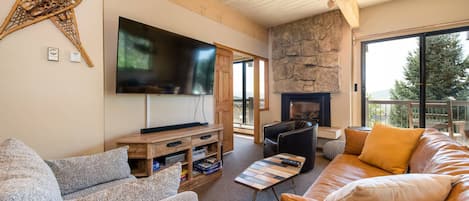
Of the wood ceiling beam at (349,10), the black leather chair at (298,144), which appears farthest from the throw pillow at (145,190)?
the wood ceiling beam at (349,10)

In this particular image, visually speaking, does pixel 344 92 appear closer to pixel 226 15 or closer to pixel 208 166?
pixel 226 15

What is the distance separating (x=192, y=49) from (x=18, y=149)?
2.03 meters

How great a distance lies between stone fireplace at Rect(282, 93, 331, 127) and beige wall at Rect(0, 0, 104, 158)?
3.59 meters

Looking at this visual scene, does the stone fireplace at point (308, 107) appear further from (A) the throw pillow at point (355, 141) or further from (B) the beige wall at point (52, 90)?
(B) the beige wall at point (52, 90)

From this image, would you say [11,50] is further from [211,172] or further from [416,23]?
[416,23]

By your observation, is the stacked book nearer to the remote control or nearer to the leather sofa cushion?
the remote control

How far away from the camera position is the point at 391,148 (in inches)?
72.2

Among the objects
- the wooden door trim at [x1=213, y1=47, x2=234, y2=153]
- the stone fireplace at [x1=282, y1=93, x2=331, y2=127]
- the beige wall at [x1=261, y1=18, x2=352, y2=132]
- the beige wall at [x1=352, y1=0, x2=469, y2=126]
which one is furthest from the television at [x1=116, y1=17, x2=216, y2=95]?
the beige wall at [x1=352, y1=0, x2=469, y2=126]

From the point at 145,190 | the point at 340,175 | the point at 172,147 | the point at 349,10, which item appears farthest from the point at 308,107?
the point at 145,190

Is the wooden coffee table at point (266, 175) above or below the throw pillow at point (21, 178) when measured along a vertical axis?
below

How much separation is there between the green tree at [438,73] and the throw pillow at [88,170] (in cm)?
433

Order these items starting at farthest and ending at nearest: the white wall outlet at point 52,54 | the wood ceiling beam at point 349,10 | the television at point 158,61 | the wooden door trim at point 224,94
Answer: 1. the wooden door trim at point 224,94
2. the wood ceiling beam at point 349,10
3. the television at point 158,61
4. the white wall outlet at point 52,54

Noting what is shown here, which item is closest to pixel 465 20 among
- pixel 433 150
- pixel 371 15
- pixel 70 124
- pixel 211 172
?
pixel 371 15

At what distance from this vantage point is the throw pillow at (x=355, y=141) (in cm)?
225
